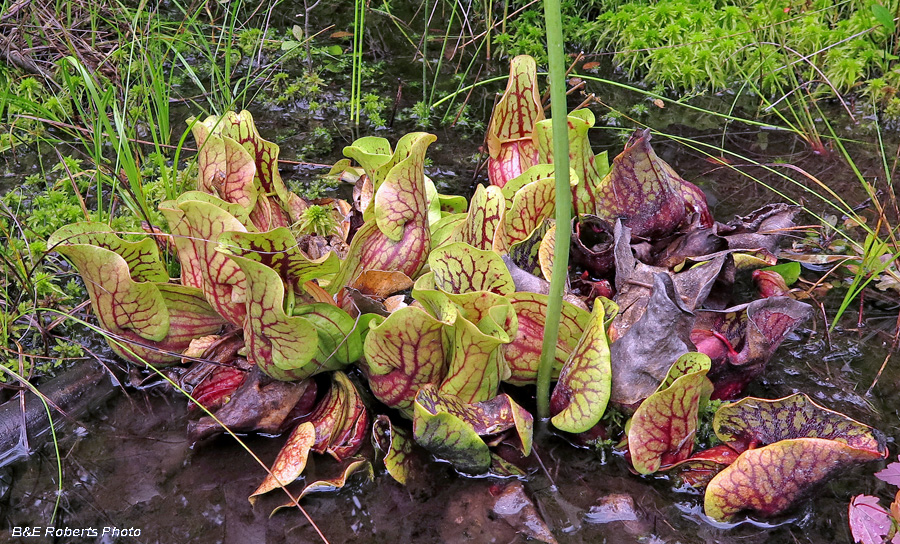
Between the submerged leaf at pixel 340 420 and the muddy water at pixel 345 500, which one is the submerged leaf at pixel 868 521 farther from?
the submerged leaf at pixel 340 420

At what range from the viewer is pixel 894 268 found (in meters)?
2.71

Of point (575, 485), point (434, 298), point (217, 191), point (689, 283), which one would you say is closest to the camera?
point (434, 298)

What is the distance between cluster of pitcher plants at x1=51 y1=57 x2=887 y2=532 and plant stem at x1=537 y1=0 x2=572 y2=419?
0.05 meters

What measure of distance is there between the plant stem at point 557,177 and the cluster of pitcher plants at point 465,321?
5 cm

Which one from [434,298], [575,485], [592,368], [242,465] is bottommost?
[575,485]

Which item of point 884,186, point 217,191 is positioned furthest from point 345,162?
point 884,186

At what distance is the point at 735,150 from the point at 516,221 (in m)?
1.72

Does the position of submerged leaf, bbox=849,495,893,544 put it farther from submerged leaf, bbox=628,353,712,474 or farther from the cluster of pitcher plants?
submerged leaf, bbox=628,353,712,474

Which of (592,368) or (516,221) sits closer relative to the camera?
(592,368)

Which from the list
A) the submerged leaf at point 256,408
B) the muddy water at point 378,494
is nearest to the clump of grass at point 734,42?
the muddy water at point 378,494

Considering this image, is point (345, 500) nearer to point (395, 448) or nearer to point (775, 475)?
point (395, 448)

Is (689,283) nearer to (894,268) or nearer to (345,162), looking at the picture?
(894,268)

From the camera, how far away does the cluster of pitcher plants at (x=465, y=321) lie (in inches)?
76.6

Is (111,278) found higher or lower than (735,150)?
higher
